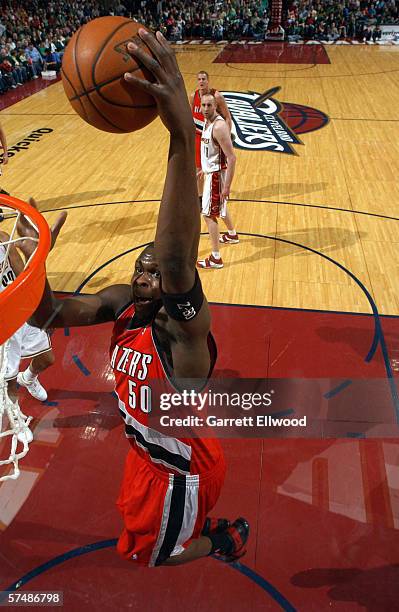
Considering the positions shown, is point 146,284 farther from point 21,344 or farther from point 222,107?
point 222,107

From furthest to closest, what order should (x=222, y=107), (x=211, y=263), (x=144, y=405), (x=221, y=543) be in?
(x=211, y=263)
(x=222, y=107)
(x=221, y=543)
(x=144, y=405)

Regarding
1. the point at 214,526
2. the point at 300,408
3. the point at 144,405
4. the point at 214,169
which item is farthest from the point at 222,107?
the point at 214,526

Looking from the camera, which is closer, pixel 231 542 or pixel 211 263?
pixel 231 542

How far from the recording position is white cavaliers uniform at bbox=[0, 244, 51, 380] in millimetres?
3431

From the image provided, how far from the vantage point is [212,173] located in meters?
5.73

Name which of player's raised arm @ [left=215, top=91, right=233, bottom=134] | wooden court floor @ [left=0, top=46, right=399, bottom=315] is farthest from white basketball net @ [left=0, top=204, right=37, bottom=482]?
player's raised arm @ [left=215, top=91, right=233, bottom=134]

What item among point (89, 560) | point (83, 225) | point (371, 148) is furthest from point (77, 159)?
point (89, 560)

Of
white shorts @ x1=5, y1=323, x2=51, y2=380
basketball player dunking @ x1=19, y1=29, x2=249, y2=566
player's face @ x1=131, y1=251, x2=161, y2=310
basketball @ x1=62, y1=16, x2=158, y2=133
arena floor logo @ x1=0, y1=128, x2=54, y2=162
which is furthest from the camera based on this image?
arena floor logo @ x1=0, y1=128, x2=54, y2=162

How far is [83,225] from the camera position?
22.9 feet

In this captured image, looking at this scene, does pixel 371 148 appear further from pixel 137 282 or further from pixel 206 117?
pixel 137 282

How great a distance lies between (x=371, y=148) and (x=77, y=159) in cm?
543

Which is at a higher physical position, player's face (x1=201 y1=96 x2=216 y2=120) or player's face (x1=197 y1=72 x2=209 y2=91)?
player's face (x1=197 y1=72 x2=209 y2=91)

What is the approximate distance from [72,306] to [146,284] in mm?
503

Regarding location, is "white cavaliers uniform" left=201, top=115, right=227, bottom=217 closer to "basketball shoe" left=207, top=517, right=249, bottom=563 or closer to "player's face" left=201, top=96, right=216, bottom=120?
"player's face" left=201, top=96, right=216, bottom=120
